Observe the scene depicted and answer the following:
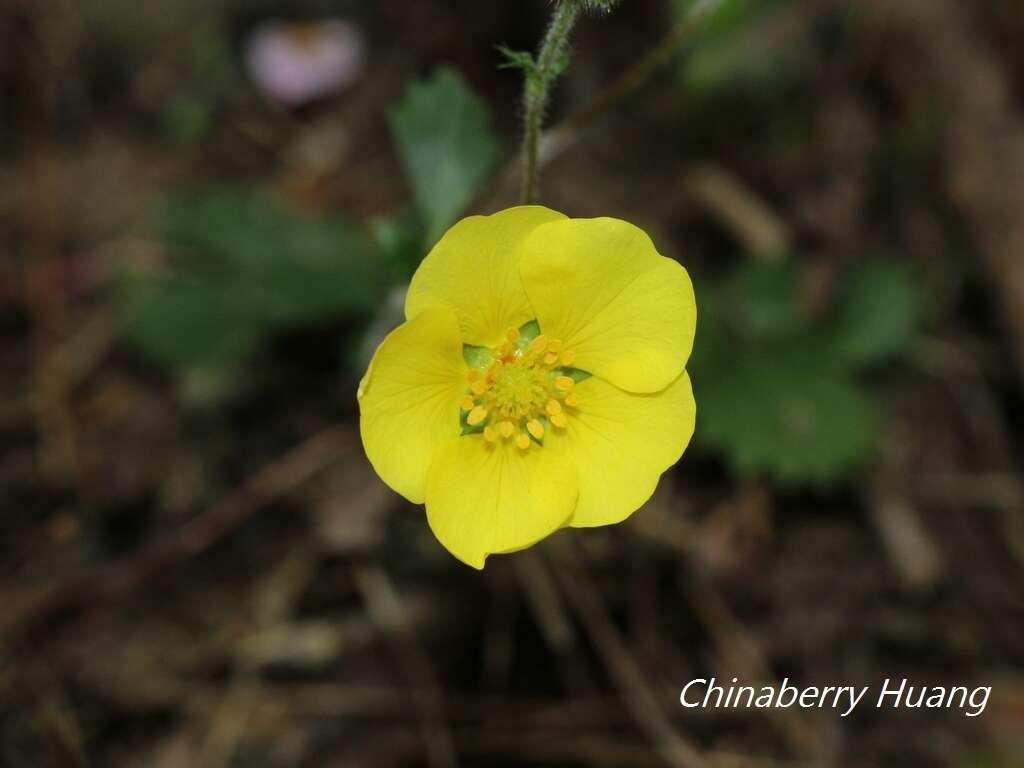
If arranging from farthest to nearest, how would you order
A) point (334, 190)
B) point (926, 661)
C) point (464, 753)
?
point (334, 190) → point (926, 661) → point (464, 753)

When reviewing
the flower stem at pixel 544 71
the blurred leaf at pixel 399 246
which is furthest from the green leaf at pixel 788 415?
the flower stem at pixel 544 71

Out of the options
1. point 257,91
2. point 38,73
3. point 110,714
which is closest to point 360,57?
point 257,91

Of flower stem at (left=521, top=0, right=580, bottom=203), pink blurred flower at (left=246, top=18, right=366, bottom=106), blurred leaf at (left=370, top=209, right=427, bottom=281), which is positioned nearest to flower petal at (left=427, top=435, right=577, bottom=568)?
blurred leaf at (left=370, top=209, right=427, bottom=281)

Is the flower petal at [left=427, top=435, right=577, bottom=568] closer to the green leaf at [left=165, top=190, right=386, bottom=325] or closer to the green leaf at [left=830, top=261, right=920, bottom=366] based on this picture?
the green leaf at [left=165, top=190, right=386, bottom=325]

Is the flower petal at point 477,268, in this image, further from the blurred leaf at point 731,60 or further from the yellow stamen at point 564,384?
the blurred leaf at point 731,60

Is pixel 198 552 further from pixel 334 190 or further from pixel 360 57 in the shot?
pixel 360 57

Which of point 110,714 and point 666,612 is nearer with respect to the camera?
point 110,714

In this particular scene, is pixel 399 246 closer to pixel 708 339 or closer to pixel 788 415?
pixel 708 339
